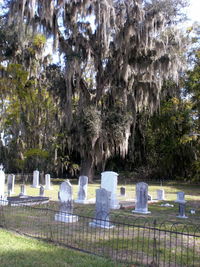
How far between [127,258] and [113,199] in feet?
20.9

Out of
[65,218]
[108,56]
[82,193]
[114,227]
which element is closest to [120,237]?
[114,227]

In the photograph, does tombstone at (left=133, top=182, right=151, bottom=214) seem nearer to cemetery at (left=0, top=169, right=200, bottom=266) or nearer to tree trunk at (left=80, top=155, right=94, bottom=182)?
cemetery at (left=0, top=169, right=200, bottom=266)

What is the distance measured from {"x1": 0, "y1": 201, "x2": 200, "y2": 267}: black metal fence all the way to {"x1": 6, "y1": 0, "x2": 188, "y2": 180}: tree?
41.2ft

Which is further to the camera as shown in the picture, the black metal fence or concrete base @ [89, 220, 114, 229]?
concrete base @ [89, 220, 114, 229]

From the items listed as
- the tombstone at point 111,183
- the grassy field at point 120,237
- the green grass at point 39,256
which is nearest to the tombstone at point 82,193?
the tombstone at point 111,183

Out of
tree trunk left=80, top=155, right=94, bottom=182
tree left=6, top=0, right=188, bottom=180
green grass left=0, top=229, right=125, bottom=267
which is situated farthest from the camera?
tree trunk left=80, top=155, right=94, bottom=182

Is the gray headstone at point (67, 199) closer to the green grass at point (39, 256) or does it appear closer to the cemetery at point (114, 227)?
the cemetery at point (114, 227)

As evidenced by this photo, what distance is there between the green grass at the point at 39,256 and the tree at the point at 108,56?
47.5 feet

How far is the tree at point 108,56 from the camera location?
63.1 ft

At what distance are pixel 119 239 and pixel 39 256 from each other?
7.26 ft

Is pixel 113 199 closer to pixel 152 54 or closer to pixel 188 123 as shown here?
pixel 152 54

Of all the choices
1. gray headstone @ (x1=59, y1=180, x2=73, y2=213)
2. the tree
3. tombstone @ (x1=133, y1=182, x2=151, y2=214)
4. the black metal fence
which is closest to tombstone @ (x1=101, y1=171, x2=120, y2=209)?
tombstone @ (x1=133, y1=182, x2=151, y2=214)

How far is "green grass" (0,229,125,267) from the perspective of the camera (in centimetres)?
495

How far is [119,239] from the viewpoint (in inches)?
275
